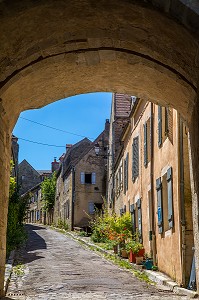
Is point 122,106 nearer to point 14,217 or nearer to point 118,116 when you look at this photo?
point 118,116

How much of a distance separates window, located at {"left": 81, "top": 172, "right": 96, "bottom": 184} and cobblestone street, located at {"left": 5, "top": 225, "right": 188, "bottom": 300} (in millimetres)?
20074

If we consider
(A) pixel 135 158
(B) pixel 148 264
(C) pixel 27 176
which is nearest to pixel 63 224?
(A) pixel 135 158

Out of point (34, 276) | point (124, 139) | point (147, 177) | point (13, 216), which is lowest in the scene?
point (34, 276)

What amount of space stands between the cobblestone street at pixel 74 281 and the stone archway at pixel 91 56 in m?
1.56

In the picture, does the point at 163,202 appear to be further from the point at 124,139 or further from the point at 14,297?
the point at 124,139

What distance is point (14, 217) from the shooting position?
1470cm

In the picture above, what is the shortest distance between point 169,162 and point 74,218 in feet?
79.8

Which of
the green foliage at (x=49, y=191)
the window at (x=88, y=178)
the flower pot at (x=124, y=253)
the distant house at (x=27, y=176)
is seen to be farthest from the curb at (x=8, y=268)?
the distant house at (x=27, y=176)

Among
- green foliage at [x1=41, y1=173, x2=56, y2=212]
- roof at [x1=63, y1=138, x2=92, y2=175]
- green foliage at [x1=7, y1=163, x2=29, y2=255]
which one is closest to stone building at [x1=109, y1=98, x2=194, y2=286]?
green foliage at [x1=7, y1=163, x2=29, y2=255]

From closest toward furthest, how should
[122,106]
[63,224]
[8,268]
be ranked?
[8,268], [122,106], [63,224]

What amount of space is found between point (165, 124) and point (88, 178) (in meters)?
24.2

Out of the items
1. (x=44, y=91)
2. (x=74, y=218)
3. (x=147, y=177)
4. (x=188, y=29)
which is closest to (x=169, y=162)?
(x=147, y=177)

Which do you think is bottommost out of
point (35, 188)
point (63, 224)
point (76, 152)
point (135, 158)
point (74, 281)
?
point (74, 281)

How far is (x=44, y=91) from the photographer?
22.9 ft
